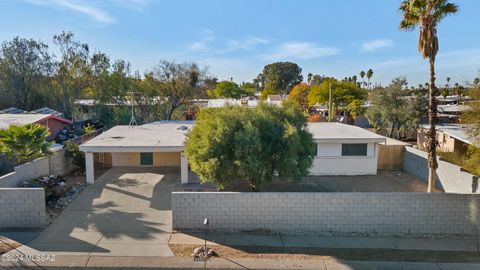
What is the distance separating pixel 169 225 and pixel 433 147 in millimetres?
10850

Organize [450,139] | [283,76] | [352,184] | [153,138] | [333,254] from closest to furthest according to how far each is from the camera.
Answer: [333,254], [352,184], [153,138], [450,139], [283,76]

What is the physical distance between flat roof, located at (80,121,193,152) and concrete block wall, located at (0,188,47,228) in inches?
196

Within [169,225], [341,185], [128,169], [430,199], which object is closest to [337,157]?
[341,185]

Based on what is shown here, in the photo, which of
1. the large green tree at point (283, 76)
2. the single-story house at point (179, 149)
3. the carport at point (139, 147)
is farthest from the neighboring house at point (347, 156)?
the large green tree at point (283, 76)

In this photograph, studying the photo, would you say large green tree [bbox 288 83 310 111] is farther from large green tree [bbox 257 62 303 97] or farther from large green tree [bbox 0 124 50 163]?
large green tree [bbox 257 62 303 97]

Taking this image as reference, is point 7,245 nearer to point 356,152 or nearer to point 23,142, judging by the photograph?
point 23,142

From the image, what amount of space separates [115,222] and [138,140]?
6487 mm

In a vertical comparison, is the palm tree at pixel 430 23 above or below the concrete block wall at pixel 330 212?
above

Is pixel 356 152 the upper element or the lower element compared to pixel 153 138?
lower

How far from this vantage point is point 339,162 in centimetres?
1858

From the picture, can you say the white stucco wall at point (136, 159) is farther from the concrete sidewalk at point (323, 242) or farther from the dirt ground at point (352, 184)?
the concrete sidewalk at point (323, 242)

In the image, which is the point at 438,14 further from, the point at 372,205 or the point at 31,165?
the point at 31,165

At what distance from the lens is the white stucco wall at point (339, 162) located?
18406mm

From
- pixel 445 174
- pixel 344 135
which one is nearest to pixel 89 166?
pixel 344 135
